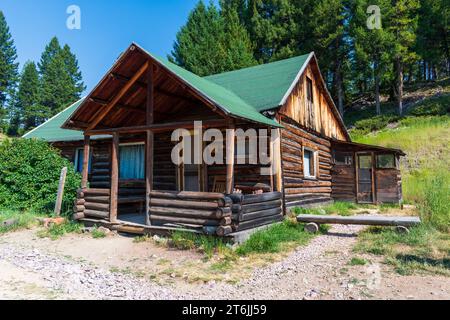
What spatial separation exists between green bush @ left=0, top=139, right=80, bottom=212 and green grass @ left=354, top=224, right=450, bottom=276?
1047cm

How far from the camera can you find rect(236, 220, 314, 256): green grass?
7152 millimetres

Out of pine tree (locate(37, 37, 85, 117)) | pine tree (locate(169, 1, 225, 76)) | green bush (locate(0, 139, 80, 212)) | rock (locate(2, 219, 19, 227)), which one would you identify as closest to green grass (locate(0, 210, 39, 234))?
rock (locate(2, 219, 19, 227))

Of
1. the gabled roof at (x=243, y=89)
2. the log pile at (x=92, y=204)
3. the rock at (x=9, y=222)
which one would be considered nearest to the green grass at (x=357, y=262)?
the gabled roof at (x=243, y=89)

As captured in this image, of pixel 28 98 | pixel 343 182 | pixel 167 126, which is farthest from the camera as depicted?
pixel 28 98

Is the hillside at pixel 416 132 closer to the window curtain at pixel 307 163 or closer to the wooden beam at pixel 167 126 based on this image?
the window curtain at pixel 307 163

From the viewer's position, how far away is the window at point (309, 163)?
43.9ft

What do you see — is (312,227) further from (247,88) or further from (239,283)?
(247,88)

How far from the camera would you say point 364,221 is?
337 inches

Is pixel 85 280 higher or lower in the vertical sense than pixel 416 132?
lower

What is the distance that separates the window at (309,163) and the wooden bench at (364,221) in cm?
429

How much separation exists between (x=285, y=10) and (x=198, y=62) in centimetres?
1226

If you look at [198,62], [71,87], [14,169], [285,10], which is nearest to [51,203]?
[14,169]

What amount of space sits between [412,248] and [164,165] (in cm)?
870

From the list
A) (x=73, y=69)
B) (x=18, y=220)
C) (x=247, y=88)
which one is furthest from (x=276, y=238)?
(x=73, y=69)
